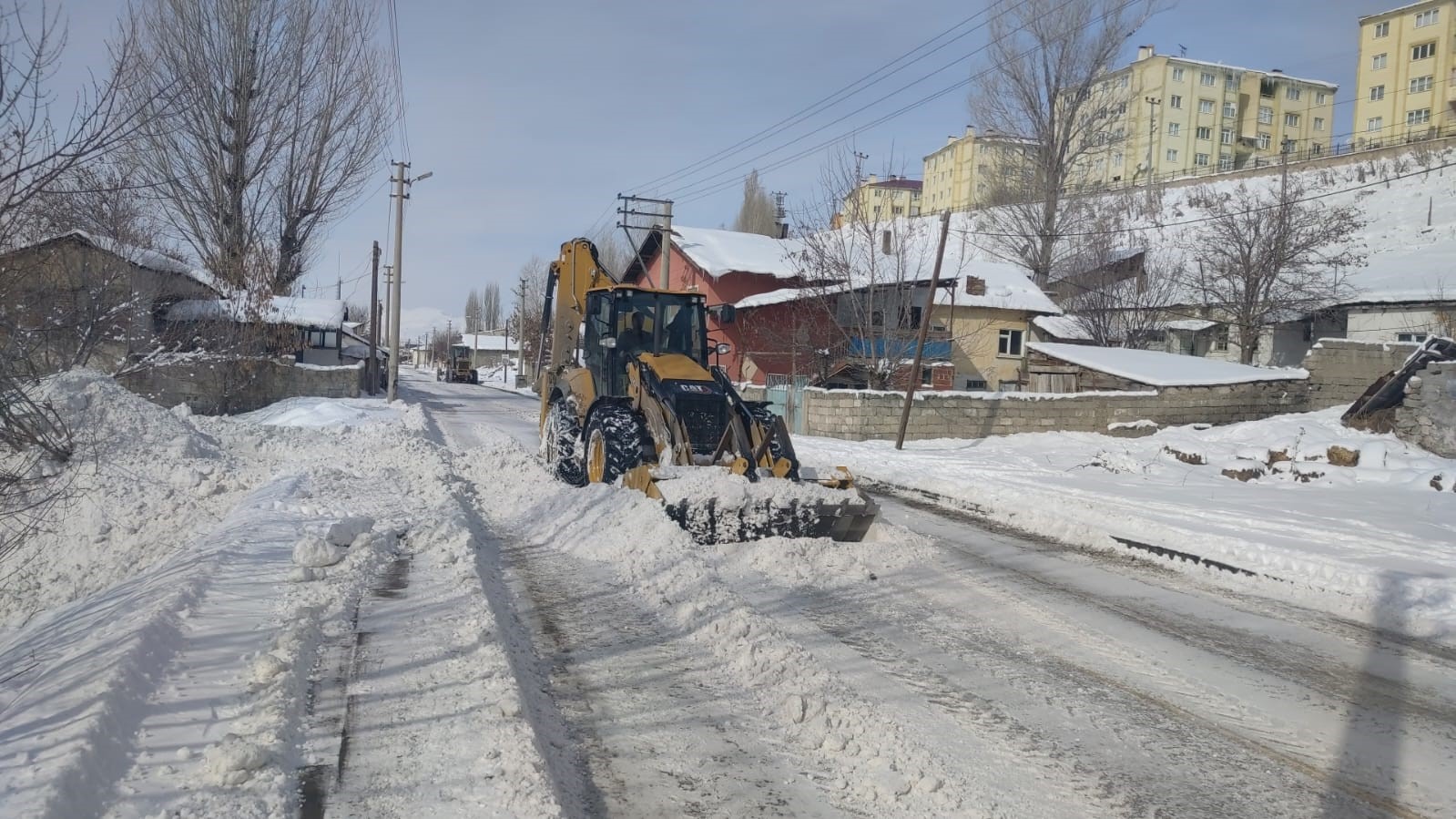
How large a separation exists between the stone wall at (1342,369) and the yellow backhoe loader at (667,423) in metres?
19.1

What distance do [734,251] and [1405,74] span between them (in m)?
52.3

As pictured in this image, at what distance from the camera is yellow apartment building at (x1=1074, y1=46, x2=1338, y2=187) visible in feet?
239

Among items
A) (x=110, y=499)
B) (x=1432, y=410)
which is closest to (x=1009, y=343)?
(x=1432, y=410)

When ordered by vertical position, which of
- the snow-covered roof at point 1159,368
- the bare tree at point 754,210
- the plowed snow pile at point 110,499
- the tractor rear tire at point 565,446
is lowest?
the plowed snow pile at point 110,499

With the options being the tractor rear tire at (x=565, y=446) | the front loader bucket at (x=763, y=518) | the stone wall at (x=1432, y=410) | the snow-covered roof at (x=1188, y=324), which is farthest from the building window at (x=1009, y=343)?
the front loader bucket at (x=763, y=518)

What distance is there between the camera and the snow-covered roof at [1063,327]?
3706 centimetres

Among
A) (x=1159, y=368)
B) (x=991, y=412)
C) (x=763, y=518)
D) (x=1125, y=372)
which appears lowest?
(x=763, y=518)

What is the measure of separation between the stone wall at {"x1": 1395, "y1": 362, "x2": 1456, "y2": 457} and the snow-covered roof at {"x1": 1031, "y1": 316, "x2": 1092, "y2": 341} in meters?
18.8

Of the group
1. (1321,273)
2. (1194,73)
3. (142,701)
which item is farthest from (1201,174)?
(142,701)

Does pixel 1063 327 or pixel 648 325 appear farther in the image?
pixel 1063 327

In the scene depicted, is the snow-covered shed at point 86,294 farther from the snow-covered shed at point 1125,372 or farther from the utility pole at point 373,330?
the snow-covered shed at point 1125,372

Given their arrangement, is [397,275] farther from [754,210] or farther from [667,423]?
[754,210]

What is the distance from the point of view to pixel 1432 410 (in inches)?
679

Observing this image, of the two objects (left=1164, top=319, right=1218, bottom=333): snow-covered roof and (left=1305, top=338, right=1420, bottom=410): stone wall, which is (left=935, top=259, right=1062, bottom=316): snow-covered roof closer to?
(left=1164, top=319, right=1218, bottom=333): snow-covered roof
